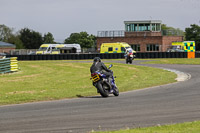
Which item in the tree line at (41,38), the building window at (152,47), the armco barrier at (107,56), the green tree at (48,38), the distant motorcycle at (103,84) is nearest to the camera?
the distant motorcycle at (103,84)

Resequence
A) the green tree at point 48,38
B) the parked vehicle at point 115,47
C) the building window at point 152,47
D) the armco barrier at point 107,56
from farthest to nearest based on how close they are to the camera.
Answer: the green tree at point 48,38 → the building window at point 152,47 → the parked vehicle at point 115,47 → the armco barrier at point 107,56

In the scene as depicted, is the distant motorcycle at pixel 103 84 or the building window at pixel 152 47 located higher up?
the building window at pixel 152 47

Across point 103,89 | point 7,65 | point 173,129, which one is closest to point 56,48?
point 7,65

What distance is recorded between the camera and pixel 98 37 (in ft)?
251

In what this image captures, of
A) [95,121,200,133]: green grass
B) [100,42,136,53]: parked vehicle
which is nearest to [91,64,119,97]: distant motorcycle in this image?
[95,121,200,133]: green grass

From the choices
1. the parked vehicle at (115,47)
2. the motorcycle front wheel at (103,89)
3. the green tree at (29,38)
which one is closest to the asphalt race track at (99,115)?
the motorcycle front wheel at (103,89)

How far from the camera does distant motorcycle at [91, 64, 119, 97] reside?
14477mm

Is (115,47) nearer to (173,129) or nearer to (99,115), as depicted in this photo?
(99,115)

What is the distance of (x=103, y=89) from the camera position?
14.7 meters

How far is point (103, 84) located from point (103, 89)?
199 mm

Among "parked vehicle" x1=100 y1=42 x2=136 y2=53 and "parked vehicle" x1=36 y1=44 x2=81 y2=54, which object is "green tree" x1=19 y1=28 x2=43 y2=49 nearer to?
"parked vehicle" x1=36 y1=44 x2=81 y2=54

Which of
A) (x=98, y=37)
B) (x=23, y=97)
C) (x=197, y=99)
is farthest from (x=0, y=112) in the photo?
(x=98, y=37)

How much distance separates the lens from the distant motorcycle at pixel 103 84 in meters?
14.5

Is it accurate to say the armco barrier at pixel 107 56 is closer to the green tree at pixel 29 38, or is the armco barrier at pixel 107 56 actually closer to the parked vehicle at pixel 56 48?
the parked vehicle at pixel 56 48
